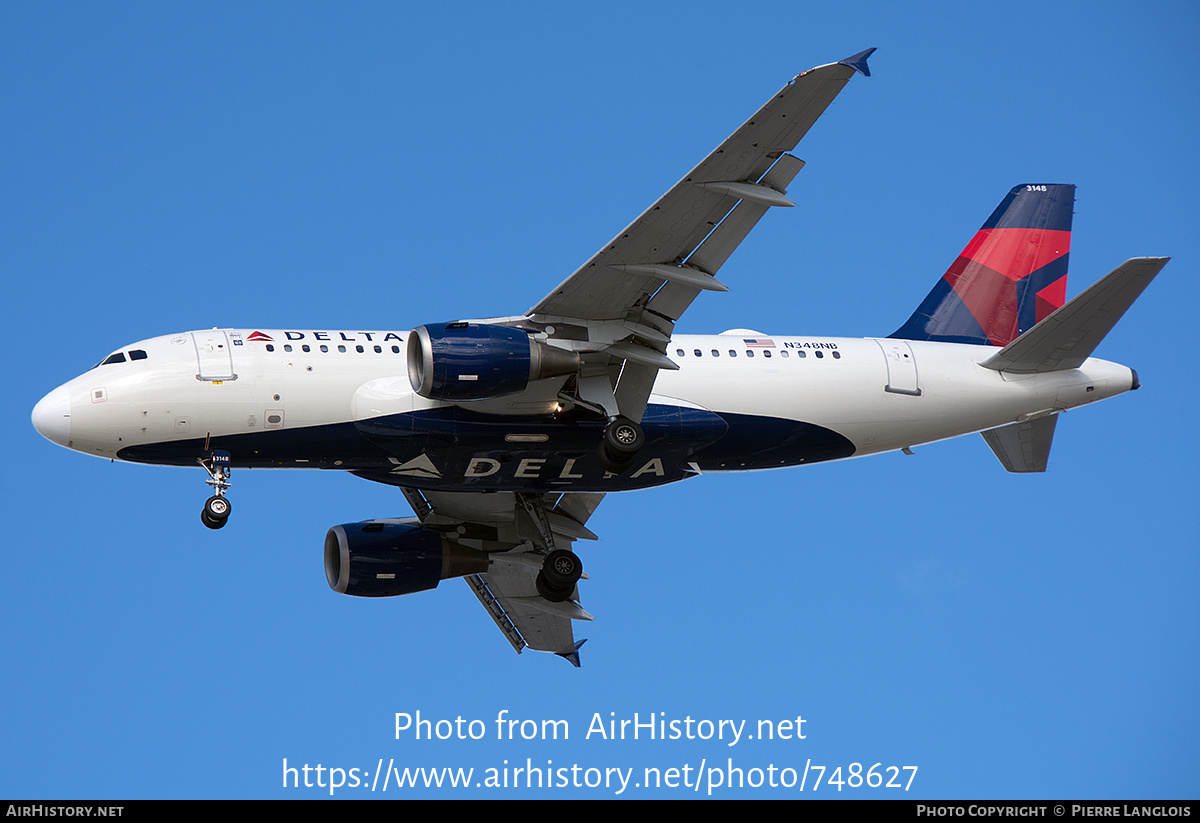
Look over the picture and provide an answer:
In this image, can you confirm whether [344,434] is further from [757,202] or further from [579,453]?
[757,202]

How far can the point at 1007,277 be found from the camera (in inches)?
1630

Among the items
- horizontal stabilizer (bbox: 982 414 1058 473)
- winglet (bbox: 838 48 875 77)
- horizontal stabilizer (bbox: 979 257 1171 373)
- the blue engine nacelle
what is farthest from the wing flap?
horizontal stabilizer (bbox: 982 414 1058 473)

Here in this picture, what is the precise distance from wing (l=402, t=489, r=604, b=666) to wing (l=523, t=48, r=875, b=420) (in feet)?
20.9

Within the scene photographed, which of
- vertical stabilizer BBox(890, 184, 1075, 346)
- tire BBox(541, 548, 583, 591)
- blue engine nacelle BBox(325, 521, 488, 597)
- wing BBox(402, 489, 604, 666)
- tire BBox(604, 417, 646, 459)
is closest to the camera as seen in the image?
tire BBox(604, 417, 646, 459)

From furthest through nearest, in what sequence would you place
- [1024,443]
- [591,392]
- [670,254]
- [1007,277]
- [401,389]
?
[1007,277], [1024,443], [591,392], [401,389], [670,254]

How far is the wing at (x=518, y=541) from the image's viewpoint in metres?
39.8

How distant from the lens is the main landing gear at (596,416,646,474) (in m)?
33.3

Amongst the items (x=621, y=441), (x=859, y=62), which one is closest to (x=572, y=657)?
(x=621, y=441)

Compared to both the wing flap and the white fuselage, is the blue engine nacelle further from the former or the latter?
the wing flap

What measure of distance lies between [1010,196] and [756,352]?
1101 centimetres

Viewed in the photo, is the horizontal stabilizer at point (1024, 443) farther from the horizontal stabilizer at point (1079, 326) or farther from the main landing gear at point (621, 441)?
the main landing gear at point (621, 441)

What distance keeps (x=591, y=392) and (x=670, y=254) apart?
12.8ft

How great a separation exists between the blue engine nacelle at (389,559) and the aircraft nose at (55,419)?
9.20m

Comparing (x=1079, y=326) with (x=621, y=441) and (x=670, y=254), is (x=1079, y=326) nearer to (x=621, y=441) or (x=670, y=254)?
(x=670, y=254)
